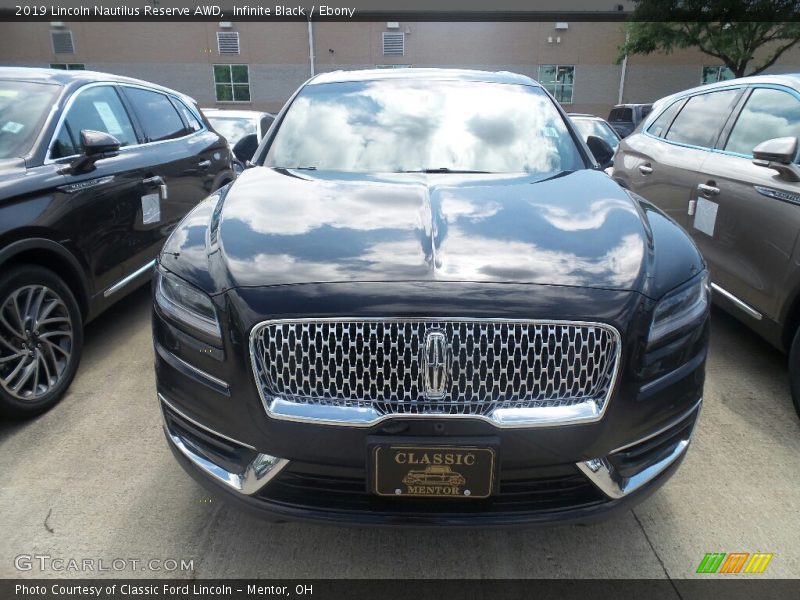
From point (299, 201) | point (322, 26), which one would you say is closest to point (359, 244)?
point (299, 201)

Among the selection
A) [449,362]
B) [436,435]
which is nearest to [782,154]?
[449,362]

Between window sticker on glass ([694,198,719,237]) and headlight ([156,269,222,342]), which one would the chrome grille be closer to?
headlight ([156,269,222,342])

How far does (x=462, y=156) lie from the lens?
2.86 m

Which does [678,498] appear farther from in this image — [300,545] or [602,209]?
[300,545]

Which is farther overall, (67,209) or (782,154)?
(67,209)

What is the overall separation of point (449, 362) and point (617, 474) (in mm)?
639

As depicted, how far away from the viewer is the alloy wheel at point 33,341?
112 inches

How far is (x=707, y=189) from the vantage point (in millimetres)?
3842

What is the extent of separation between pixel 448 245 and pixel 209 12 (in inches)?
1183

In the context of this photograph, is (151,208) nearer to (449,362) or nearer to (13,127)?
(13,127)

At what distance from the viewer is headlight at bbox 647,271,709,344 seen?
1.81 metres

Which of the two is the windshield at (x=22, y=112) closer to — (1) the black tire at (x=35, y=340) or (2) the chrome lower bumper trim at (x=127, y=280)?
(1) the black tire at (x=35, y=340)

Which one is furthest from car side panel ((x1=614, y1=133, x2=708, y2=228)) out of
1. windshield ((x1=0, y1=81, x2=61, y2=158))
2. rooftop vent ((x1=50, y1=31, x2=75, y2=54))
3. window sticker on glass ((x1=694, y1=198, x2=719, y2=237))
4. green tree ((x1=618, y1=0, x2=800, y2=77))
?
rooftop vent ((x1=50, y1=31, x2=75, y2=54))

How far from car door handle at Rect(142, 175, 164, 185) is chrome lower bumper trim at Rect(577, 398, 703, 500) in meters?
3.53
